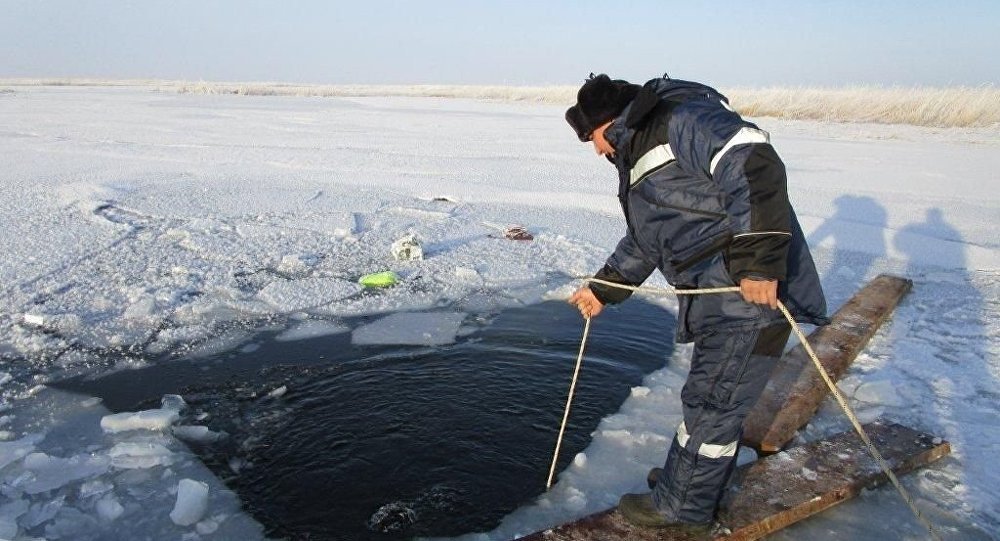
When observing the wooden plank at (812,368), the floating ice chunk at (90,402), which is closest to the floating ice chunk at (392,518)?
the wooden plank at (812,368)

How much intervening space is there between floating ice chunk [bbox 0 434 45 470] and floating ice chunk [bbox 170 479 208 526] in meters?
0.80

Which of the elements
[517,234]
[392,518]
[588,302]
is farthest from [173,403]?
[517,234]

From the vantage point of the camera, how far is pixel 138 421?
118 inches

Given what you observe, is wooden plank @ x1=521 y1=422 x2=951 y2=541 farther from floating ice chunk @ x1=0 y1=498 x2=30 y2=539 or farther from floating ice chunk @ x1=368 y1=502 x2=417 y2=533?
floating ice chunk @ x1=0 y1=498 x2=30 y2=539

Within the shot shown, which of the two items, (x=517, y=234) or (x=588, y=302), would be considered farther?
(x=517, y=234)

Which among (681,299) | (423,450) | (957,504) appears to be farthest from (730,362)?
(423,450)

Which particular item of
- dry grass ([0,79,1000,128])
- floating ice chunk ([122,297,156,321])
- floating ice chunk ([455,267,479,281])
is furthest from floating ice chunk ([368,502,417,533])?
dry grass ([0,79,1000,128])

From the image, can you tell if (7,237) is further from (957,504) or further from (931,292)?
(931,292)

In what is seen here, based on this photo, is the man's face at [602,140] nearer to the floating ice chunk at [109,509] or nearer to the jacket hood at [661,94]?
the jacket hood at [661,94]

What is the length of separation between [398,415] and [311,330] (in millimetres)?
1269

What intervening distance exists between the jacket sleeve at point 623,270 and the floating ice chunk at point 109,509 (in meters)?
1.98

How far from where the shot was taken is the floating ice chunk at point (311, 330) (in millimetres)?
4109

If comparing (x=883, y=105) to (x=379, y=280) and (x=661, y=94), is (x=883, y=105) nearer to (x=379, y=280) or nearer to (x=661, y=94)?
(x=379, y=280)

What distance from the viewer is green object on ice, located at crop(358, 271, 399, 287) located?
4949 millimetres
